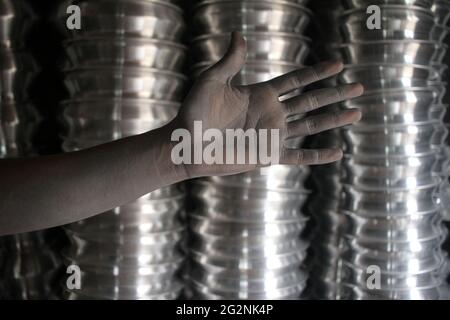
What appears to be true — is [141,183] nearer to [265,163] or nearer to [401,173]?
[265,163]

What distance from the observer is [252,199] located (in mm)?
909

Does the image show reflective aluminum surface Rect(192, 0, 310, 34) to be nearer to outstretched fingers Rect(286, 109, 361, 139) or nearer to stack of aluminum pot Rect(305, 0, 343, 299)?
stack of aluminum pot Rect(305, 0, 343, 299)

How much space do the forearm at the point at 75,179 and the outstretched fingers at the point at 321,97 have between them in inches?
9.3

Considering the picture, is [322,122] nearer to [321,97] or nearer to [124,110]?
[321,97]

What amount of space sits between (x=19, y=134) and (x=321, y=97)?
0.72 meters

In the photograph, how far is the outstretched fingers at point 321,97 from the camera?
74 centimetres

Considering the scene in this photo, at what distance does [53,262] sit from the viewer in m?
1.03

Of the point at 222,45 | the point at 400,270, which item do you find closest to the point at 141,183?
the point at 222,45

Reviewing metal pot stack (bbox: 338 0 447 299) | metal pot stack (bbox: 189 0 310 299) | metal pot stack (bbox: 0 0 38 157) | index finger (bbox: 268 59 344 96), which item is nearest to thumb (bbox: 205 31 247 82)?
index finger (bbox: 268 59 344 96)

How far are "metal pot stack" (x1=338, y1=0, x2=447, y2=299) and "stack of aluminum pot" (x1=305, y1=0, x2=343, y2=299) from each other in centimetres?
4

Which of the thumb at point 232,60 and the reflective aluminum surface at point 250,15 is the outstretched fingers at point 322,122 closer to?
the thumb at point 232,60

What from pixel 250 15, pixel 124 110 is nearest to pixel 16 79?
pixel 124 110

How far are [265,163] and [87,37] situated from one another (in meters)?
0.49

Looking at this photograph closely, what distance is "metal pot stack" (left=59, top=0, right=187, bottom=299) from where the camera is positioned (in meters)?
0.87
